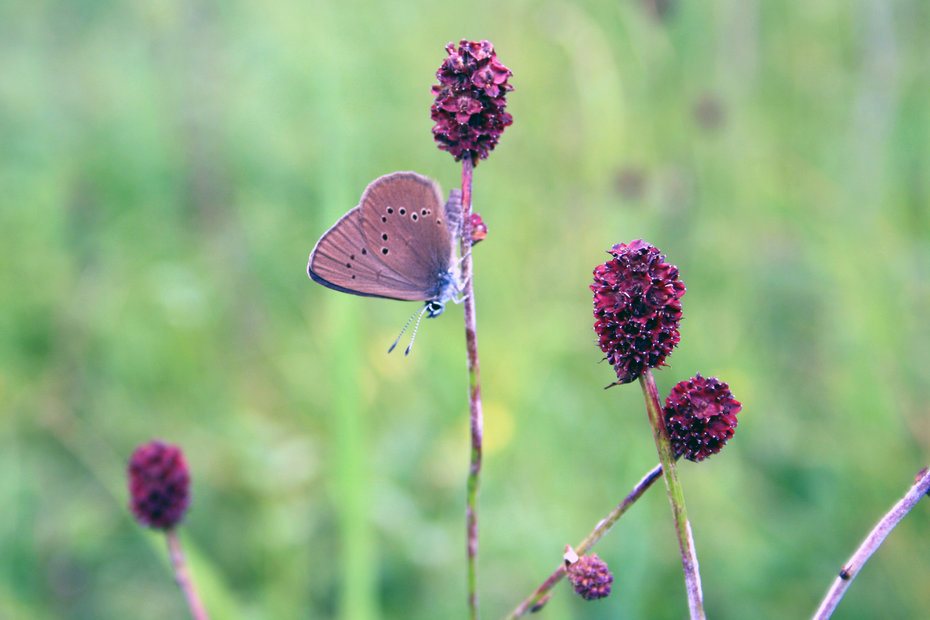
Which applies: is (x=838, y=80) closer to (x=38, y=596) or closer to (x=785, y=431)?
(x=785, y=431)

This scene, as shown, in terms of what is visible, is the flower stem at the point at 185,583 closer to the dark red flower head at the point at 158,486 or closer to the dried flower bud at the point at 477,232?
the dark red flower head at the point at 158,486

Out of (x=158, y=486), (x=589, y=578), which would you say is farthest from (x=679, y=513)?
(x=158, y=486)

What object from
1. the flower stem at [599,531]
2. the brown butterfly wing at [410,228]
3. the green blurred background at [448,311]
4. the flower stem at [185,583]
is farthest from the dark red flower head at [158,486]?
the flower stem at [599,531]

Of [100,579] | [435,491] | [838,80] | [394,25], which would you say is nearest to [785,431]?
[435,491]

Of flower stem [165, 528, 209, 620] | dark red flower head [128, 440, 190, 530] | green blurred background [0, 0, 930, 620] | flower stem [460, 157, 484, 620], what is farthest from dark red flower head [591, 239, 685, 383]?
green blurred background [0, 0, 930, 620]

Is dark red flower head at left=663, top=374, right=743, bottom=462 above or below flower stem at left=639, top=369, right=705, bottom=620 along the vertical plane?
above

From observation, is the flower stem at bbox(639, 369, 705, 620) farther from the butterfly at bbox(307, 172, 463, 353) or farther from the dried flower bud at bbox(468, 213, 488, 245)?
the butterfly at bbox(307, 172, 463, 353)

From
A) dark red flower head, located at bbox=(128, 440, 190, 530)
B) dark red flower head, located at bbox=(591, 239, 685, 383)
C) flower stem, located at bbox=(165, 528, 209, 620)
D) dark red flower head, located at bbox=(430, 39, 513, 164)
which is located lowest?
dark red flower head, located at bbox=(128, 440, 190, 530)
